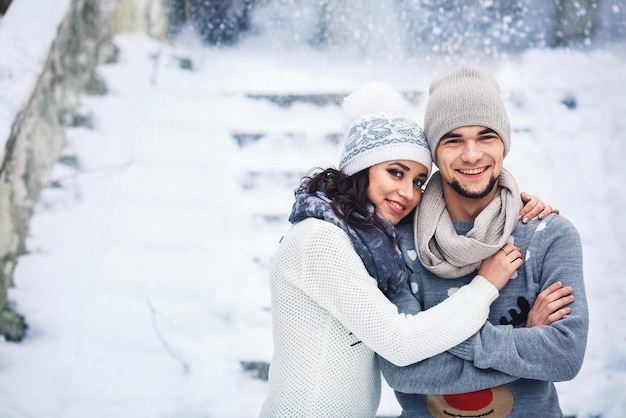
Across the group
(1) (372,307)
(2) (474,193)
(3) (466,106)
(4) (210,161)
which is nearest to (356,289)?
(1) (372,307)

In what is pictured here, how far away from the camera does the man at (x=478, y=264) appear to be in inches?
59.6

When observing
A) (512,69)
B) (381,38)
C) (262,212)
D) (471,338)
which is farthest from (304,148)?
(471,338)

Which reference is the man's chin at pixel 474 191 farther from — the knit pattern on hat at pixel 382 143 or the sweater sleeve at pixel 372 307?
the sweater sleeve at pixel 372 307

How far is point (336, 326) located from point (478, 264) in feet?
1.28

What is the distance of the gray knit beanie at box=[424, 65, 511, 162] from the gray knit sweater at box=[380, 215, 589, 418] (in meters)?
0.25

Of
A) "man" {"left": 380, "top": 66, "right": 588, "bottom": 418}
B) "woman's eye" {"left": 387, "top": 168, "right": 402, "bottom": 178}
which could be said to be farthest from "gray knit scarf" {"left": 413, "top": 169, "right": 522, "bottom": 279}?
"woman's eye" {"left": 387, "top": 168, "right": 402, "bottom": 178}

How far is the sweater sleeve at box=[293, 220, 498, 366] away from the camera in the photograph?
1499 millimetres

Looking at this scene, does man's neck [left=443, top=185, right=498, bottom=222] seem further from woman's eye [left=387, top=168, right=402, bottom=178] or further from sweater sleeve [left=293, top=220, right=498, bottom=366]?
sweater sleeve [left=293, top=220, right=498, bottom=366]

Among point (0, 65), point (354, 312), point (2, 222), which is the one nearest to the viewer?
point (354, 312)

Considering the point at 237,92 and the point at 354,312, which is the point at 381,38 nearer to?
the point at 237,92

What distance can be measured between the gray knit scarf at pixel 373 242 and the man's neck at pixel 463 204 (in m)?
0.21

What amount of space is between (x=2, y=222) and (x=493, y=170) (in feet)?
6.36

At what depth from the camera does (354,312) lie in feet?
4.97

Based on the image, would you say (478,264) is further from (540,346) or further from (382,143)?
(382,143)
